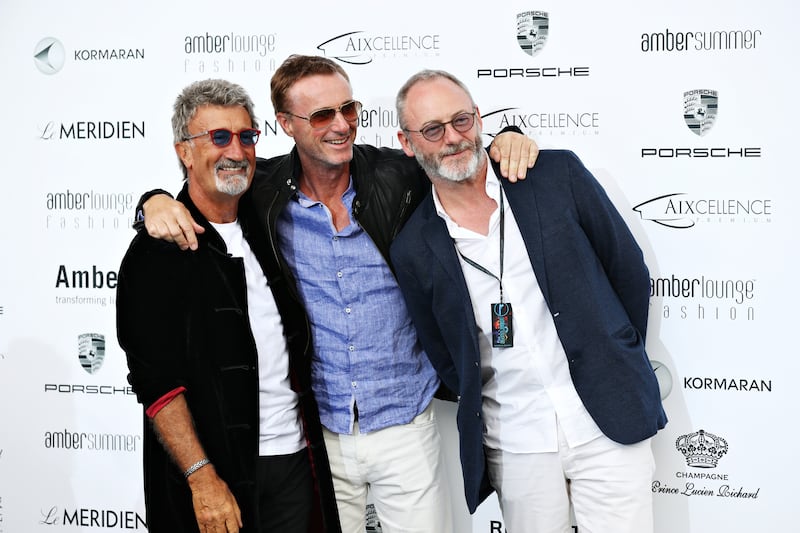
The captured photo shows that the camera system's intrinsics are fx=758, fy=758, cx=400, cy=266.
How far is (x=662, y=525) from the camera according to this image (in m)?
3.01

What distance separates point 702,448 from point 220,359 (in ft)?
6.24

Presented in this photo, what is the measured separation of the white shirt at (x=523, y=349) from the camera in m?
2.32

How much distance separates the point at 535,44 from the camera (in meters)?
2.91

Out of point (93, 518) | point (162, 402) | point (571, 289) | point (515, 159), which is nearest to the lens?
point (162, 402)

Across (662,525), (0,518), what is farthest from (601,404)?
(0,518)

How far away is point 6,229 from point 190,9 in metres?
1.32

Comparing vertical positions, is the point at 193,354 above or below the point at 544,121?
below

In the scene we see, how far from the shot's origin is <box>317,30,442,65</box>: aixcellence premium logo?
2994mm

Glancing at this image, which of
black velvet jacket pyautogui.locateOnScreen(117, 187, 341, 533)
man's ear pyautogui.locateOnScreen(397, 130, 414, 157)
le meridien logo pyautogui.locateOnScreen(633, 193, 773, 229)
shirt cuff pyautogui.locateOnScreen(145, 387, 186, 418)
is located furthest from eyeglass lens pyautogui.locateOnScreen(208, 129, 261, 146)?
le meridien logo pyautogui.locateOnScreen(633, 193, 773, 229)

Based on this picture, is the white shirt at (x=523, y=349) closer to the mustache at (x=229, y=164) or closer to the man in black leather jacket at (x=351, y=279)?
the man in black leather jacket at (x=351, y=279)

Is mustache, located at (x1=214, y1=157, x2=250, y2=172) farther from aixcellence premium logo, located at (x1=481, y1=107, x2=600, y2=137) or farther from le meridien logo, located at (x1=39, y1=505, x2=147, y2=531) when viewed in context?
le meridien logo, located at (x1=39, y1=505, x2=147, y2=531)

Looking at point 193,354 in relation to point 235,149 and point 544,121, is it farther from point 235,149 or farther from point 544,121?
point 544,121

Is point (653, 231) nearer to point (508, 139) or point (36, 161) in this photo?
point (508, 139)

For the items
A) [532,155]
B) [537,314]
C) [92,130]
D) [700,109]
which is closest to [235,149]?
[532,155]
